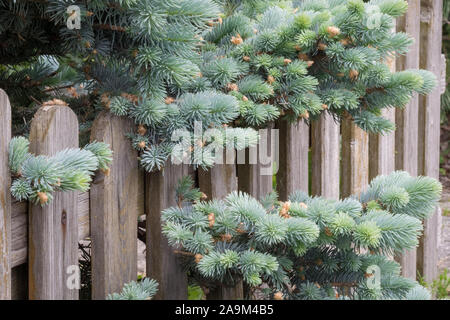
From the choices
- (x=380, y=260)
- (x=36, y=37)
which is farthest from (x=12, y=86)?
(x=380, y=260)

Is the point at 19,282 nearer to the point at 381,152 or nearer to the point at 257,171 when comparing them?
the point at 257,171

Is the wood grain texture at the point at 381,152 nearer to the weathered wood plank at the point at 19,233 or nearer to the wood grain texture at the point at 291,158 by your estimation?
the wood grain texture at the point at 291,158

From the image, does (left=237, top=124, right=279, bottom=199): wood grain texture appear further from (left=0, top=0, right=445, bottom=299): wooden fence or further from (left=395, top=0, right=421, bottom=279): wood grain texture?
(left=395, top=0, right=421, bottom=279): wood grain texture

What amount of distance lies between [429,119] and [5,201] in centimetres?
276

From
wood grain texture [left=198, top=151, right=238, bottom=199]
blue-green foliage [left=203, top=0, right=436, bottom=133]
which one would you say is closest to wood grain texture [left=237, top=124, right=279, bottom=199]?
wood grain texture [left=198, top=151, right=238, bottom=199]

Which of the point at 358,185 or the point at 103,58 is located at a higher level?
the point at 103,58

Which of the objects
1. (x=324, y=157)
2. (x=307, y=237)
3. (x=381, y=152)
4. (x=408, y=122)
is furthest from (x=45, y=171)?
(x=408, y=122)

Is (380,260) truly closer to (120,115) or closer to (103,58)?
(120,115)

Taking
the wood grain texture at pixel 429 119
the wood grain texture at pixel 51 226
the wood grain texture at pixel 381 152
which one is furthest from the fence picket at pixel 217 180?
the wood grain texture at pixel 429 119

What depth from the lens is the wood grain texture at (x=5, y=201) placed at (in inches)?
45.0

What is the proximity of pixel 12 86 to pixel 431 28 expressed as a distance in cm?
240

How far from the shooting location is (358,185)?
2629 mm

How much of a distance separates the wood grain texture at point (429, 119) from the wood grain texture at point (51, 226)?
2490mm

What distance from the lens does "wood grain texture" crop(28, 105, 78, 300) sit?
1246 millimetres
